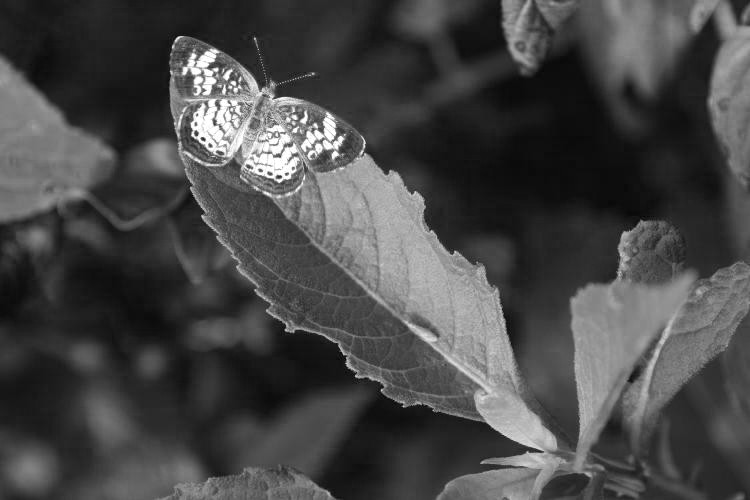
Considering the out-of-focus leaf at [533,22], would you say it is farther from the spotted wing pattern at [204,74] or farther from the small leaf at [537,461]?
the small leaf at [537,461]

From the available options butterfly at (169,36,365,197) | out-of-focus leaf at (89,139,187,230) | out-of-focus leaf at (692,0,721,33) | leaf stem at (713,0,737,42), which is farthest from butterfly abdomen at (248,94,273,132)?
leaf stem at (713,0,737,42)

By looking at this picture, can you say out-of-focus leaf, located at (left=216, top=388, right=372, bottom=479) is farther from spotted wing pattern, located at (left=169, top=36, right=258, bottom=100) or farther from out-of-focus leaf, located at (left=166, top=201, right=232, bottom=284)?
spotted wing pattern, located at (left=169, top=36, right=258, bottom=100)

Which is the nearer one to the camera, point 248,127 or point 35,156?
point 248,127

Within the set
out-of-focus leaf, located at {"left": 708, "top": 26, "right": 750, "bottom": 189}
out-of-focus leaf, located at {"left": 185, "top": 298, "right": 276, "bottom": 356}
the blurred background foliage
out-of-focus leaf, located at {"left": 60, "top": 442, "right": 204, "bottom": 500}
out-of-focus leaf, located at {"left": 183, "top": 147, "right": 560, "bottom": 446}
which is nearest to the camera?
out-of-focus leaf, located at {"left": 183, "top": 147, "right": 560, "bottom": 446}

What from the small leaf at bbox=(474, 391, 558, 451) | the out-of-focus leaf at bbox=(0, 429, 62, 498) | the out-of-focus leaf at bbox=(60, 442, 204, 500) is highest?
the small leaf at bbox=(474, 391, 558, 451)

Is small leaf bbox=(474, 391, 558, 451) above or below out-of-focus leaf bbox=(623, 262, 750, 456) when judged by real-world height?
below

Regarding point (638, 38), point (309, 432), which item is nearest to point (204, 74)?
point (638, 38)

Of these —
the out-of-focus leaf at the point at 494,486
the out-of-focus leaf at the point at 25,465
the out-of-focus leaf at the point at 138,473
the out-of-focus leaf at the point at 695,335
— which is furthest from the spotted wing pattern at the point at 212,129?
the out-of-focus leaf at the point at 25,465

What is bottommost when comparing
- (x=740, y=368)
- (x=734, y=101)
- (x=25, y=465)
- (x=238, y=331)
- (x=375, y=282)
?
(x=25, y=465)

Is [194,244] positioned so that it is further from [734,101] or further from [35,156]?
[734,101]
